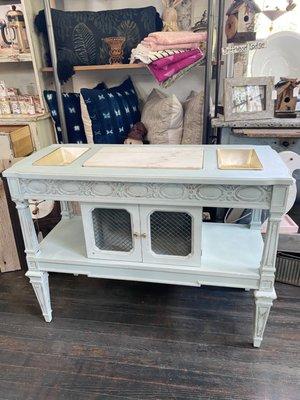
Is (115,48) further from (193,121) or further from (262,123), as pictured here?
(262,123)

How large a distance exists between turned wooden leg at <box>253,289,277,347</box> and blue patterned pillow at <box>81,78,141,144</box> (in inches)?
50.6

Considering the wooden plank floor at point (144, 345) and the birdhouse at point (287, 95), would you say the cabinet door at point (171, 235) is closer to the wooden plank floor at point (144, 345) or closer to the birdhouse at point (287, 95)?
the wooden plank floor at point (144, 345)

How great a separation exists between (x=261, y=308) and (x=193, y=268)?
1.05 feet

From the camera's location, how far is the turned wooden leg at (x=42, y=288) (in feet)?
4.73

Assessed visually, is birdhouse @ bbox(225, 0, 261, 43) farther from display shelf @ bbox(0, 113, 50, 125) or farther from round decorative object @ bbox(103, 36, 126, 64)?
display shelf @ bbox(0, 113, 50, 125)

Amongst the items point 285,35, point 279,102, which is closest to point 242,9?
point 285,35

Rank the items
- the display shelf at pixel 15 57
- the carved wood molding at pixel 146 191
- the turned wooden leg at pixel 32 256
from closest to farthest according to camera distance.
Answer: the carved wood molding at pixel 146 191 → the turned wooden leg at pixel 32 256 → the display shelf at pixel 15 57

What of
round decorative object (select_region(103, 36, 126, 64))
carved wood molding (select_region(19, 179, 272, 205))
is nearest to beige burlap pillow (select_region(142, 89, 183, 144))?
round decorative object (select_region(103, 36, 126, 64))

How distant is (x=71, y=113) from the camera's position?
2.03 metres

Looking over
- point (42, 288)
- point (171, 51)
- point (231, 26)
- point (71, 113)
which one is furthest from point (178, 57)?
point (42, 288)

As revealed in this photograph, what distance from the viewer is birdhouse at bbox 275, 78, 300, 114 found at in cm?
169

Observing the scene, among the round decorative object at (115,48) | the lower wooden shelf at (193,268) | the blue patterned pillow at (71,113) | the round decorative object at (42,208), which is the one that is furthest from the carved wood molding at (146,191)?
the round decorative object at (115,48)

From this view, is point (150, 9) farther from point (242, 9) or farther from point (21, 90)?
point (21, 90)

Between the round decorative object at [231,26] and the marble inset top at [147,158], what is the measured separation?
83 centimetres
